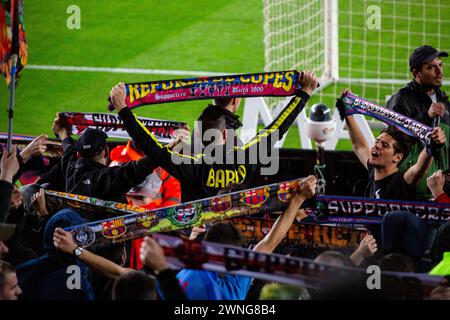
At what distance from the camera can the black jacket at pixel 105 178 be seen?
6.72 metres

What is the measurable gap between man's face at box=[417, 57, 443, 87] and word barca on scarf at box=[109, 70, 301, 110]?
1.78 meters

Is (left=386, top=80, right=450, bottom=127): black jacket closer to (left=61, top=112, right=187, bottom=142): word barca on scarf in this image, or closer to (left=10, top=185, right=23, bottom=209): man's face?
(left=61, top=112, right=187, bottom=142): word barca on scarf

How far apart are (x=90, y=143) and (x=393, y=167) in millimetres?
2359

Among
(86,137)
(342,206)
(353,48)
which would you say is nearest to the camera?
(342,206)

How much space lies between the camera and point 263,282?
19.1ft

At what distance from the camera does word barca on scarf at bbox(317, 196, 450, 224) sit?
19.6 feet

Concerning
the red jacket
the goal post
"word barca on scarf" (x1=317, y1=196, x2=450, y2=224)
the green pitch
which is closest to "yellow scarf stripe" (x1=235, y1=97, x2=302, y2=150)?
"word barca on scarf" (x1=317, y1=196, x2=450, y2=224)

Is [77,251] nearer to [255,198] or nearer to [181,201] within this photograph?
[255,198]

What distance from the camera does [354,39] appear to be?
50.3 feet

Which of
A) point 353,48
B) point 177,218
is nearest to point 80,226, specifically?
point 177,218

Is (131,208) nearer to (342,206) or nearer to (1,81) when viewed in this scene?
(342,206)

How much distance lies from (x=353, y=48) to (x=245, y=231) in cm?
947
